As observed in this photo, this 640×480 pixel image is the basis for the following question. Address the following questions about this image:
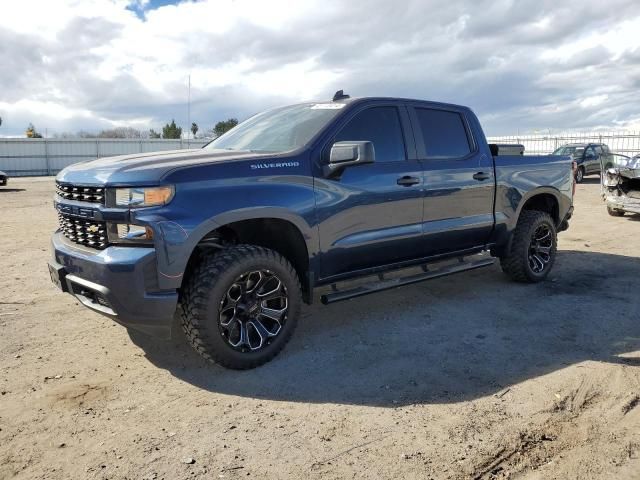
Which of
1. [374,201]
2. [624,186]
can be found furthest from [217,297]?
[624,186]

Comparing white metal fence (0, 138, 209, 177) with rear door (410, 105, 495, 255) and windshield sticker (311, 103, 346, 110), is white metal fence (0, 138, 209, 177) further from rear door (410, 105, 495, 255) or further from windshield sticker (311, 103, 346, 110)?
windshield sticker (311, 103, 346, 110)

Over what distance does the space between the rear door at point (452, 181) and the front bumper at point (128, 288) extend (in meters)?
2.54

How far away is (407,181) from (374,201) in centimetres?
44

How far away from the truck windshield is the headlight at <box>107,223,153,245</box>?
1333 millimetres

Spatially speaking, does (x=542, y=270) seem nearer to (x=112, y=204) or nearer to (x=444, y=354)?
(x=444, y=354)

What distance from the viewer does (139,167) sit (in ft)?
11.9

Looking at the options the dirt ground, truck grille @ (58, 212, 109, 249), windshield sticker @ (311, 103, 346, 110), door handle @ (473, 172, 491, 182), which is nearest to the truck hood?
truck grille @ (58, 212, 109, 249)

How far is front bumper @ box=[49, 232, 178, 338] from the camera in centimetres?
340

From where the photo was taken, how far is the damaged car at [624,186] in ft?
34.3

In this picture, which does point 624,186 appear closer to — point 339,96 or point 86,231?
point 339,96

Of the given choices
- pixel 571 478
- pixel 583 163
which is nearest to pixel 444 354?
pixel 571 478

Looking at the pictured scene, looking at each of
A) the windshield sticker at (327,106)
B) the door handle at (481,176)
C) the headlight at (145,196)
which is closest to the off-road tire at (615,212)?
the door handle at (481,176)

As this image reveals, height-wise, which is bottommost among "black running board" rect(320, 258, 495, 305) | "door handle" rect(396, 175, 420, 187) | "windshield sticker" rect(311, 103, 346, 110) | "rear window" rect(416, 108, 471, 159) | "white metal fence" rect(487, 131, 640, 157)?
"black running board" rect(320, 258, 495, 305)

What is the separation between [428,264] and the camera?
526 cm
